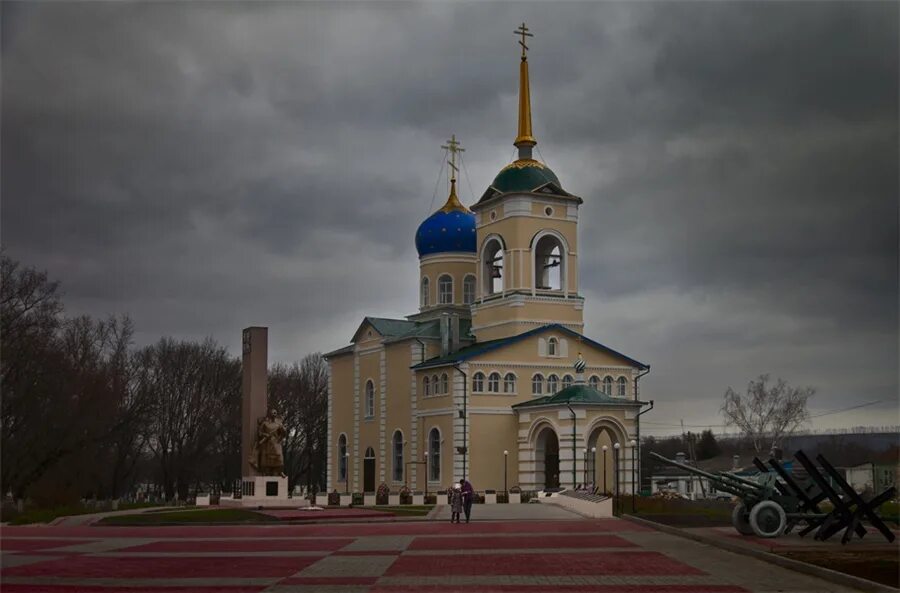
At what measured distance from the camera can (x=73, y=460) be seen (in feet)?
180

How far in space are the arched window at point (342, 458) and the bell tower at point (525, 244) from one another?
11567mm

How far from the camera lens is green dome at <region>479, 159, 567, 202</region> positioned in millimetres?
61344

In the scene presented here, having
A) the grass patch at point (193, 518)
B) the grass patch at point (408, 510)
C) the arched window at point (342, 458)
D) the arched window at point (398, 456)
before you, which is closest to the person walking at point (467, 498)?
the grass patch at point (408, 510)

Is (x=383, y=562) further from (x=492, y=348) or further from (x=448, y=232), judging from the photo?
(x=448, y=232)

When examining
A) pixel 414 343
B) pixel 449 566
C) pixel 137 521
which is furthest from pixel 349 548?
pixel 414 343

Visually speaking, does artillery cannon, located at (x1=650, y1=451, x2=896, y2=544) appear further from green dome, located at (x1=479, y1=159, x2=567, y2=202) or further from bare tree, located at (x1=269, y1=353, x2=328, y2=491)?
bare tree, located at (x1=269, y1=353, x2=328, y2=491)

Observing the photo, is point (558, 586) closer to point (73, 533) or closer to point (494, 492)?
point (73, 533)

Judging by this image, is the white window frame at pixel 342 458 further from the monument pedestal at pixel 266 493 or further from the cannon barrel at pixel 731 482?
the cannon barrel at pixel 731 482

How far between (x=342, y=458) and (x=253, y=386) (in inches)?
944

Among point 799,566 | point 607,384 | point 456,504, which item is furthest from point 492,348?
point 799,566

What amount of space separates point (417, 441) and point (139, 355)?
85.9ft

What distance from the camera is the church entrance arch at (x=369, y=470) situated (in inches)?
2591

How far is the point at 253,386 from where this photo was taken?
153 ft

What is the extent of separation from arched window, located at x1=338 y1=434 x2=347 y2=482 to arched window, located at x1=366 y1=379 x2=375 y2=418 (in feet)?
9.97
